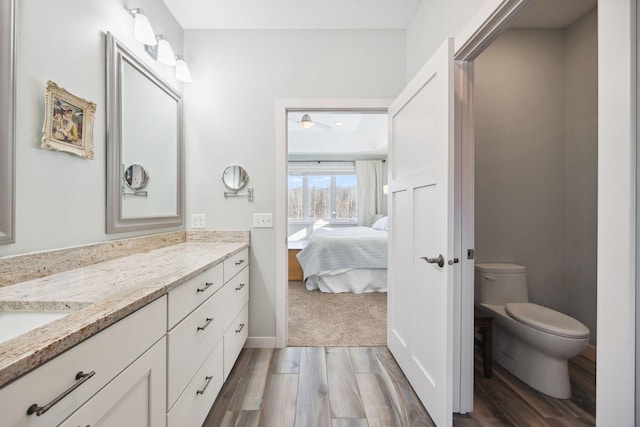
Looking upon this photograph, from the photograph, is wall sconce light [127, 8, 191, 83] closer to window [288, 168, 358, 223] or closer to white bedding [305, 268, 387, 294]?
white bedding [305, 268, 387, 294]

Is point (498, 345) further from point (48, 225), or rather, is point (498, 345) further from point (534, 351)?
point (48, 225)

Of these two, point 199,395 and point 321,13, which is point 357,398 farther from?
point 321,13

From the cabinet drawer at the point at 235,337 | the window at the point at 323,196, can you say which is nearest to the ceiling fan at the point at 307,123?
the window at the point at 323,196

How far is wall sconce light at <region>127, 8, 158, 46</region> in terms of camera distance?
1.56 metres

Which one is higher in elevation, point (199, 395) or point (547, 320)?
point (547, 320)

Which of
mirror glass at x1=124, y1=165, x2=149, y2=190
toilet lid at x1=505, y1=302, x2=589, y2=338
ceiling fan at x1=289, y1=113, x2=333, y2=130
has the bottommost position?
toilet lid at x1=505, y1=302, x2=589, y2=338

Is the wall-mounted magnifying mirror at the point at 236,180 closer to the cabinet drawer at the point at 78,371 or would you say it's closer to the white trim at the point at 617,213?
the cabinet drawer at the point at 78,371

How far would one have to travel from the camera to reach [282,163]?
2.17 meters

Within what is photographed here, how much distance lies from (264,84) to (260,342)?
6.80ft

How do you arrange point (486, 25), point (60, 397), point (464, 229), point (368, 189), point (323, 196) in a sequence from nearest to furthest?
point (60, 397), point (486, 25), point (464, 229), point (368, 189), point (323, 196)

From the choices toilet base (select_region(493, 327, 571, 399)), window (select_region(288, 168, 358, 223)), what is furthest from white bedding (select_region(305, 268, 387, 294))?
window (select_region(288, 168, 358, 223))

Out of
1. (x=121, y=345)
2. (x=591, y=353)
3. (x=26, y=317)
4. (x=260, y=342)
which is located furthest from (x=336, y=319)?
(x=26, y=317)

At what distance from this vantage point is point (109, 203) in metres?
1.44

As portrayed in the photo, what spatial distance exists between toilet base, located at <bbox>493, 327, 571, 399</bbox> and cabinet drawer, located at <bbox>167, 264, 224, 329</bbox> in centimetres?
193
